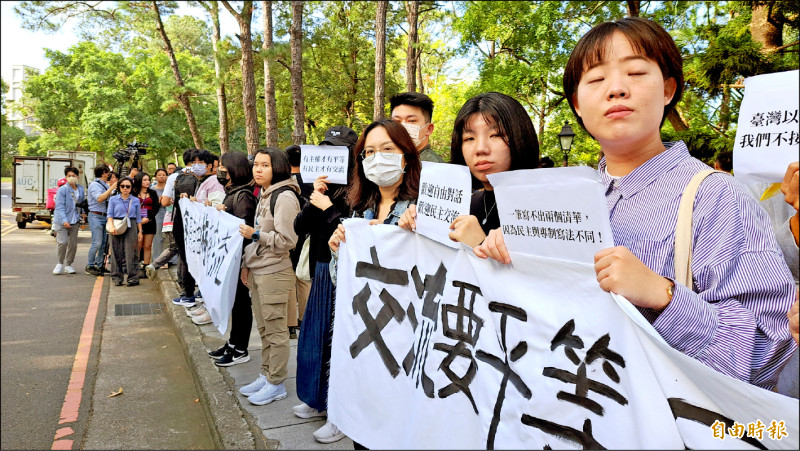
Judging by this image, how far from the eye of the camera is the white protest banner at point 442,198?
5.88ft

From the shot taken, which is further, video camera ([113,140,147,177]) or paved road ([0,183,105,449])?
video camera ([113,140,147,177])

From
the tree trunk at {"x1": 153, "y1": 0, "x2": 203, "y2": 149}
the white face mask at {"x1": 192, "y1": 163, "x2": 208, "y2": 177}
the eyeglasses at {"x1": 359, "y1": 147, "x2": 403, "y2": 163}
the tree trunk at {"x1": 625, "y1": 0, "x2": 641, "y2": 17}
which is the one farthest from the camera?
the tree trunk at {"x1": 153, "y1": 0, "x2": 203, "y2": 149}

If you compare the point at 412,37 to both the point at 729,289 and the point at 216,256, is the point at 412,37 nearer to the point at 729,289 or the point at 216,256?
the point at 216,256

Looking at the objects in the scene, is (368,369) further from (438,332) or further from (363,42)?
(363,42)

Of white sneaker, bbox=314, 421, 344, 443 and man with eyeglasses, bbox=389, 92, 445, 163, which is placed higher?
man with eyeglasses, bbox=389, 92, 445, 163

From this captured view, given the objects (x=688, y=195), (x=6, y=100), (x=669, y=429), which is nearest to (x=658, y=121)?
(x=688, y=195)

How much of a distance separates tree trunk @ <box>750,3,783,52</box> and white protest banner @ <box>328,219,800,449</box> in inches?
274

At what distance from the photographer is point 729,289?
1180 millimetres

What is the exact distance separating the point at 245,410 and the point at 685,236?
3.31 metres

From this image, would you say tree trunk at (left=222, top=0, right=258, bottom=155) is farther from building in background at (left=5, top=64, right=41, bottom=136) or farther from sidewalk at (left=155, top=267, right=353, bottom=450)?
building in background at (left=5, top=64, right=41, bottom=136)

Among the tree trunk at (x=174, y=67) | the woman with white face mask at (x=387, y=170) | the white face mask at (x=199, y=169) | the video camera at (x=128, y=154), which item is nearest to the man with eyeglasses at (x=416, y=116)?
the woman with white face mask at (x=387, y=170)

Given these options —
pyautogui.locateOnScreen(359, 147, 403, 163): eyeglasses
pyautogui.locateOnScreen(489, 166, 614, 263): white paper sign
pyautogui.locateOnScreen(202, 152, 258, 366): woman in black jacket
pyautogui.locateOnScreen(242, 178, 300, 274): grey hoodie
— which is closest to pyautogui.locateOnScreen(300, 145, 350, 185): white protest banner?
pyautogui.locateOnScreen(359, 147, 403, 163): eyeglasses

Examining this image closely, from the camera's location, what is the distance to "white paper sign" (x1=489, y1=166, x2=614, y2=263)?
1.26m

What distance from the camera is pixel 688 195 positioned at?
127cm
